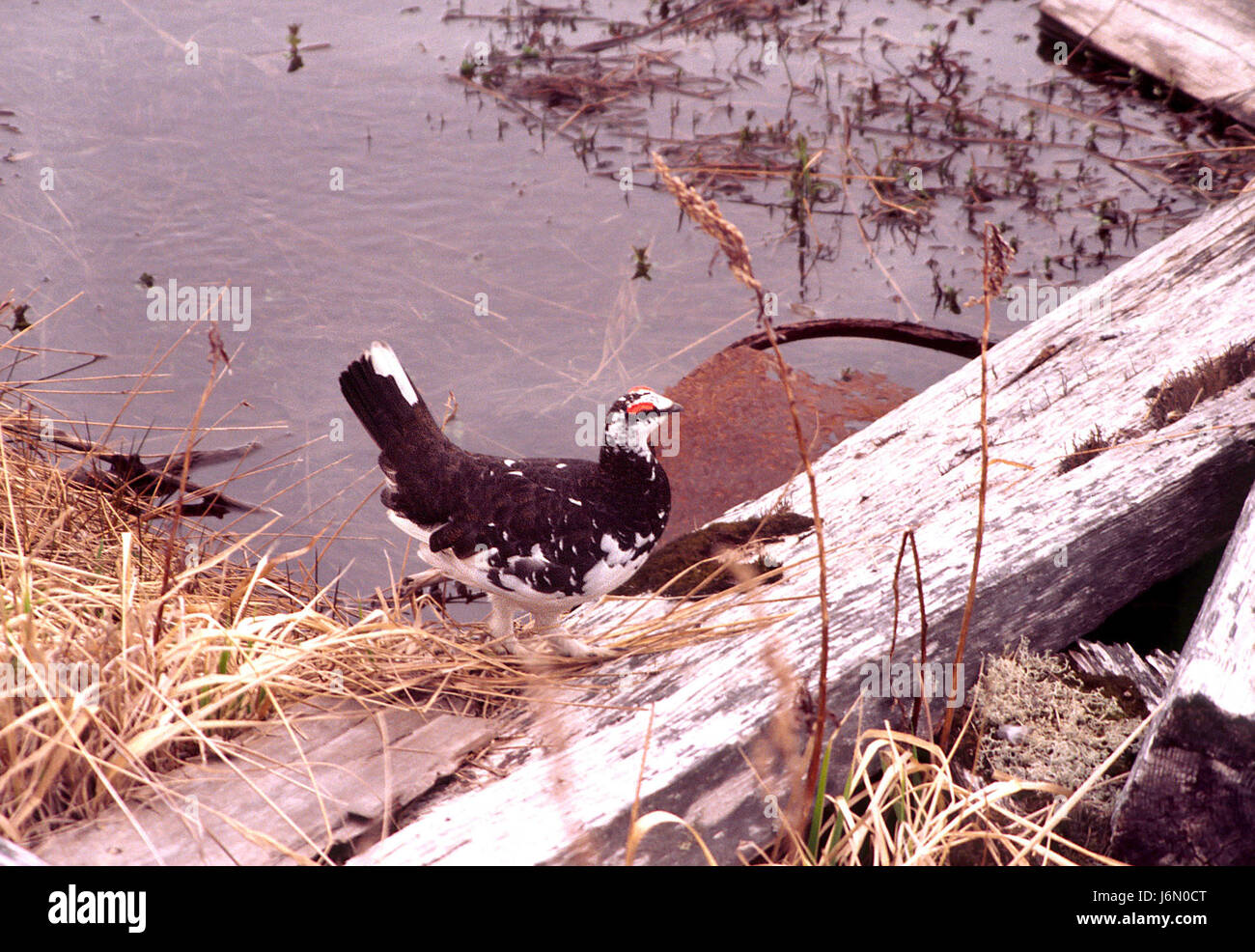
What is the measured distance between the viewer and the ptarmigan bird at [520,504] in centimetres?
269

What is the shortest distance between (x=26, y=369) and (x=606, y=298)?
2.58m

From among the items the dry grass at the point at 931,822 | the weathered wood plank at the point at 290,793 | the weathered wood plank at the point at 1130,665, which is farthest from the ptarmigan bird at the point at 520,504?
the weathered wood plank at the point at 1130,665

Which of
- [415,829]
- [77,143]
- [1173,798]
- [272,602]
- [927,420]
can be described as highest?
[77,143]

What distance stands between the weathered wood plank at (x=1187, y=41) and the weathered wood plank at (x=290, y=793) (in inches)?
223

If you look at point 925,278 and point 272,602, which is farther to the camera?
point 925,278

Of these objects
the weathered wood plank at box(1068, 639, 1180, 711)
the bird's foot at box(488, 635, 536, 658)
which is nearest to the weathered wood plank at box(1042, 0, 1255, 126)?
the weathered wood plank at box(1068, 639, 1180, 711)

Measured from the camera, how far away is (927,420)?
3.21m

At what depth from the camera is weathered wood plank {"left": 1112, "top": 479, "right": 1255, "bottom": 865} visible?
1.71m

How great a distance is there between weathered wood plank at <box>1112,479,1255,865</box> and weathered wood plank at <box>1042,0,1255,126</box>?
4.94m

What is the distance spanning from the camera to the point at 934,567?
2.31 m

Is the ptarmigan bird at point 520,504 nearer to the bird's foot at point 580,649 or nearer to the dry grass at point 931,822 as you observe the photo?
the bird's foot at point 580,649

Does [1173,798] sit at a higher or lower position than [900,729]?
higher

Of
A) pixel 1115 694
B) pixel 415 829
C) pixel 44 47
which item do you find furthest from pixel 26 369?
pixel 1115 694
